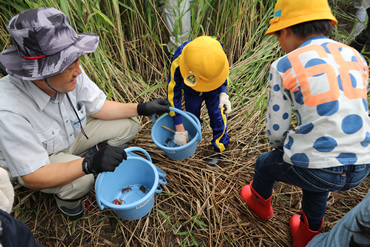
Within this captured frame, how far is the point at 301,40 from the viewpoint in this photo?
0.95 m

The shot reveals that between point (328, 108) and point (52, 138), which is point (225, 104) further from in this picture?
point (52, 138)

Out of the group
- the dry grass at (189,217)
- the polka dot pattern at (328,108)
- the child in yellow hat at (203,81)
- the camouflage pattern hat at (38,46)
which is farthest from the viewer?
the dry grass at (189,217)

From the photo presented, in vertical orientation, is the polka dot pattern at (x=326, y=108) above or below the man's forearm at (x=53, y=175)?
above

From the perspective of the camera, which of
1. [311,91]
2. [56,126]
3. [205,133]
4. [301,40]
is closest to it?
[311,91]

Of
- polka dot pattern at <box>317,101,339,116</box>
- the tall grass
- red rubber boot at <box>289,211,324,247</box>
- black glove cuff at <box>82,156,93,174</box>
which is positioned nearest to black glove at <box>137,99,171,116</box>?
the tall grass

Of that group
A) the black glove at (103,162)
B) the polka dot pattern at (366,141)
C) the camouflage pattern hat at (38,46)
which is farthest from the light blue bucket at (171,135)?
the polka dot pattern at (366,141)

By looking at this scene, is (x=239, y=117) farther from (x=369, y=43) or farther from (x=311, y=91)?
(x=369, y=43)

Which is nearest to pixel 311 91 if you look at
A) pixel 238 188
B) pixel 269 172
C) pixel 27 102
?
pixel 269 172

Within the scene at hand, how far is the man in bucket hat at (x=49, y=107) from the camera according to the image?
94 centimetres

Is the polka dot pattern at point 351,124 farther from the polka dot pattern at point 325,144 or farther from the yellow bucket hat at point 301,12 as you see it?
the yellow bucket hat at point 301,12

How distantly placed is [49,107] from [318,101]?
4.07 ft

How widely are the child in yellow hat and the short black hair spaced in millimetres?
402

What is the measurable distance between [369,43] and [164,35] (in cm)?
203

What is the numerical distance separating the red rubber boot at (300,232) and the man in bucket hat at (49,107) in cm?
100
